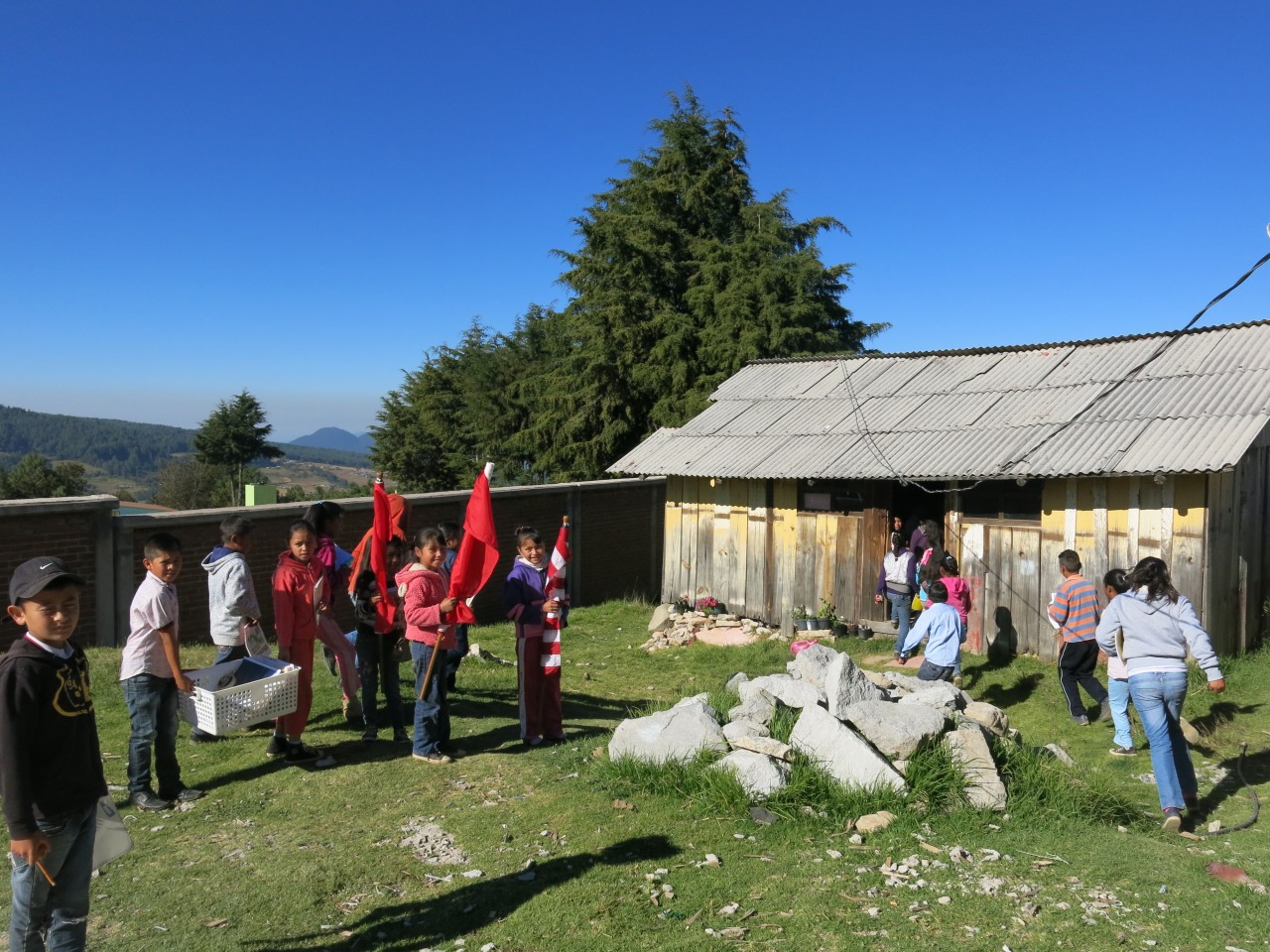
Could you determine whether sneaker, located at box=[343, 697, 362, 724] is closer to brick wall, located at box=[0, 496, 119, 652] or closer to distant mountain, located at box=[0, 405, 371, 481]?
brick wall, located at box=[0, 496, 119, 652]

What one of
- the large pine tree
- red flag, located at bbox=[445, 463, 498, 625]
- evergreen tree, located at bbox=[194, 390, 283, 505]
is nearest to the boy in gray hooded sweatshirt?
red flag, located at bbox=[445, 463, 498, 625]

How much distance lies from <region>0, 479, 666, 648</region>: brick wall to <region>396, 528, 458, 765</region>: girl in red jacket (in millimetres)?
5502

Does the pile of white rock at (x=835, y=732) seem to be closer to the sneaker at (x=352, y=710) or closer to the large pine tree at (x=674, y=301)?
the sneaker at (x=352, y=710)

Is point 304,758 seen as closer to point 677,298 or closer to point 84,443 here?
point 677,298

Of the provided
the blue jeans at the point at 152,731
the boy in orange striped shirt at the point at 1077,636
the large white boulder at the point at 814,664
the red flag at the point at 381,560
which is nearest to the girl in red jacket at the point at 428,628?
the red flag at the point at 381,560

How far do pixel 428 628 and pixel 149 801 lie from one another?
2046 millimetres

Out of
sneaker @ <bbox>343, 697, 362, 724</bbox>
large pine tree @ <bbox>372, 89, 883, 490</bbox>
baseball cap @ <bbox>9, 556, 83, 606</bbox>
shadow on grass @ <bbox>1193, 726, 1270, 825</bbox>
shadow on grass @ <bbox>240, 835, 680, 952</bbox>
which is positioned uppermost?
large pine tree @ <bbox>372, 89, 883, 490</bbox>

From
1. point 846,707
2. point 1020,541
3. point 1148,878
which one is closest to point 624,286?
point 1020,541

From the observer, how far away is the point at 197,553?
11.3 metres

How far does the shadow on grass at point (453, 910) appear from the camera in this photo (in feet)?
14.1

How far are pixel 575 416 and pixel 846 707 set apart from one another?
21.3 m

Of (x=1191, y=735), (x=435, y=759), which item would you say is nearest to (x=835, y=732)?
(x=435, y=759)

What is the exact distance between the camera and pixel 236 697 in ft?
19.6

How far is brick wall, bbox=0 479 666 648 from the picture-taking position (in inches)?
393
